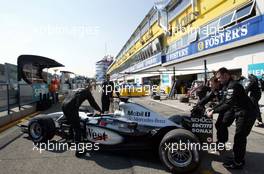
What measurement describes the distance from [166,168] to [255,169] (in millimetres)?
1490

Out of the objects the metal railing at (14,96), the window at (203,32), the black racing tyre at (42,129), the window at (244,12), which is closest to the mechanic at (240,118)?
the black racing tyre at (42,129)

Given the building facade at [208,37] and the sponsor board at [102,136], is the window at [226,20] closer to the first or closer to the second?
the building facade at [208,37]

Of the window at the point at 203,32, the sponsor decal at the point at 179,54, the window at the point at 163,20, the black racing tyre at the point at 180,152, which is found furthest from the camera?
the window at the point at 163,20

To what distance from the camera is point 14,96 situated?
419 inches

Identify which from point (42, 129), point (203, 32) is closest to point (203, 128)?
point (42, 129)

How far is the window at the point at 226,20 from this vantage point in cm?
1466

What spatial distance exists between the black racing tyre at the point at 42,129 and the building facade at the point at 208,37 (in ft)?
24.7

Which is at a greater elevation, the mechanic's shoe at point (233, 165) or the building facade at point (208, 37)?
the building facade at point (208, 37)

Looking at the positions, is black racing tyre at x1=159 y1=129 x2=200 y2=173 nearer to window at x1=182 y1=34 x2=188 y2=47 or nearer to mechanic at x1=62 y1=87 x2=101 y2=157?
mechanic at x1=62 y1=87 x2=101 y2=157

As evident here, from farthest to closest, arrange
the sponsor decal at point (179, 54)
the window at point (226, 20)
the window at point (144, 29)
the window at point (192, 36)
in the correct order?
the window at point (144, 29), the sponsor decal at point (179, 54), the window at point (192, 36), the window at point (226, 20)

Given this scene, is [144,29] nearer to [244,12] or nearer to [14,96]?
[244,12]

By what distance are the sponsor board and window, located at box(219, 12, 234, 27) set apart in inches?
491

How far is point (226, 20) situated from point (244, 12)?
1.90 meters

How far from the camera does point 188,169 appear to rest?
4.10 meters
